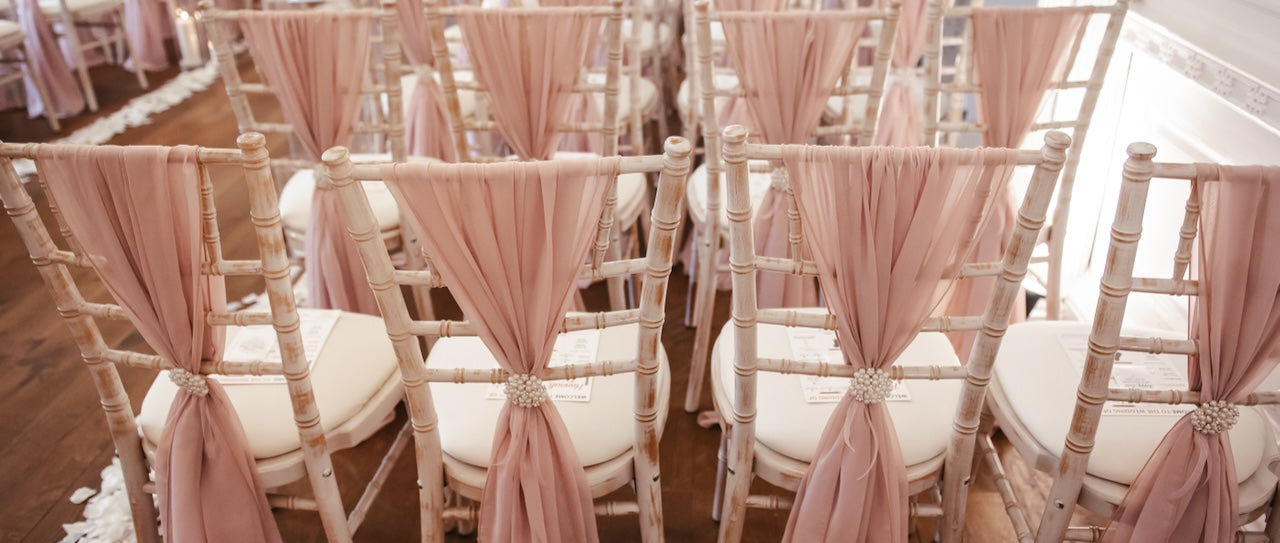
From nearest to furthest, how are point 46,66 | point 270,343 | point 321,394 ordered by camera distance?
point 321,394, point 270,343, point 46,66

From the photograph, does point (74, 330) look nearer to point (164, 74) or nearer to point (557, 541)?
point (557, 541)

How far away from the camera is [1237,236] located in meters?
1.16

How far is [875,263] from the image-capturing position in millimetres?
1233

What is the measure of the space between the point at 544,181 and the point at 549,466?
471mm

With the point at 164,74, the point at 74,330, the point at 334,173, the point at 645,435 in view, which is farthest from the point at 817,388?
the point at 164,74

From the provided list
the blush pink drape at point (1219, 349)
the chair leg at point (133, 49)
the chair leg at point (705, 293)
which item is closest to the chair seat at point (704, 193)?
the chair leg at point (705, 293)

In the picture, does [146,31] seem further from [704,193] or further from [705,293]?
[705,293]

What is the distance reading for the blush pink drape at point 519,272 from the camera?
1.14m

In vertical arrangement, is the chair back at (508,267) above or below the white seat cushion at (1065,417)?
above

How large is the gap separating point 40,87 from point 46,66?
20cm

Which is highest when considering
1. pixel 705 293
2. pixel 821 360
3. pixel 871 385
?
pixel 871 385

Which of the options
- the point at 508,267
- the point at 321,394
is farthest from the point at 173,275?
the point at 508,267

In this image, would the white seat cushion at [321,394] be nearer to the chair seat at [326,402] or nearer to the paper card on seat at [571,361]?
the chair seat at [326,402]

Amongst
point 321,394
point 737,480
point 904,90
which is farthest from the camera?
point 904,90
